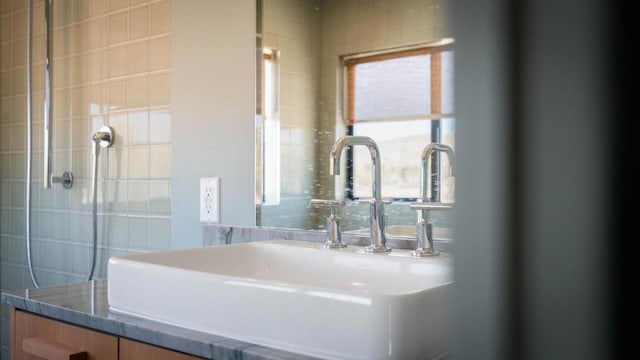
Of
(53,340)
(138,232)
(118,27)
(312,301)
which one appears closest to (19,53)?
(118,27)

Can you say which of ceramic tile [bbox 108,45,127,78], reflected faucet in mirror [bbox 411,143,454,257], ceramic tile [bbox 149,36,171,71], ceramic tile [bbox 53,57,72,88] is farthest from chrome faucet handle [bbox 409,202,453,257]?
ceramic tile [bbox 53,57,72,88]

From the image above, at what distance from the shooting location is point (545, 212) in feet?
0.72

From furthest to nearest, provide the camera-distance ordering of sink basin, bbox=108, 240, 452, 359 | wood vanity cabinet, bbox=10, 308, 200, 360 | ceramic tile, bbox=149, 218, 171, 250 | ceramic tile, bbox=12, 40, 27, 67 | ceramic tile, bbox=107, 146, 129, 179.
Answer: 1. ceramic tile, bbox=12, 40, 27, 67
2. ceramic tile, bbox=107, 146, 129, 179
3. ceramic tile, bbox=149, 218, 171, 250
4. wood vanity cabinet, bbox=10, 308, 200, 360
5. sink basin, bbox=108, 240, 452, 359

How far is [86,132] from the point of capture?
2107 mm

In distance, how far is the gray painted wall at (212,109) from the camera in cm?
159

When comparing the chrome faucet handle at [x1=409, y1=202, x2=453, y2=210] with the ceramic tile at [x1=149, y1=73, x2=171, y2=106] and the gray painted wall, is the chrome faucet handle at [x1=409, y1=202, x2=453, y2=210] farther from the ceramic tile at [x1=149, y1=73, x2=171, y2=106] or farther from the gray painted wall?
the ceramic tile at [x1=149, y1=73, x2=171, y2=106]

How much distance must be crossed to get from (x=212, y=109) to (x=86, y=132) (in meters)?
0.68

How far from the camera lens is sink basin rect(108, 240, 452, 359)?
76 centimetres

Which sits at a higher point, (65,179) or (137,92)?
(137,92)

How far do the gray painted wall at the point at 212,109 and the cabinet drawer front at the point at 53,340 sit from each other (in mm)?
571

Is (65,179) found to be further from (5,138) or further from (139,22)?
(139,22)

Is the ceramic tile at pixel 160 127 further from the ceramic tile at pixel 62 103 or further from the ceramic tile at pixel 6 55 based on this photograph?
the ceramic tile at pixel 6 55

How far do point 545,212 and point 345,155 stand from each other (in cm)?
115

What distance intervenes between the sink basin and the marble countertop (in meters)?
0.02
